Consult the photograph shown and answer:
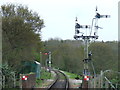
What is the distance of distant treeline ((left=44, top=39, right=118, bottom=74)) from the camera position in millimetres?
32263

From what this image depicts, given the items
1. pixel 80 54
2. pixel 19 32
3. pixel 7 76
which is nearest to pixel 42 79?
pixel 19 32

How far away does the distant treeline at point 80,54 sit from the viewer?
32.3 metres

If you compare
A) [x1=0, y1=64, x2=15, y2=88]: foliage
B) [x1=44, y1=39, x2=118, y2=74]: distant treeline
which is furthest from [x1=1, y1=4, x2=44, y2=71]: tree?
[x1=44, y1=39, x2=118, y2=74]: distant treeline

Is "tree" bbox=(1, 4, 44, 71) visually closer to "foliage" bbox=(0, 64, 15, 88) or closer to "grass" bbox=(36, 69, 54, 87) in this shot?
"grass" bbox=(36, 69, 54, 87)

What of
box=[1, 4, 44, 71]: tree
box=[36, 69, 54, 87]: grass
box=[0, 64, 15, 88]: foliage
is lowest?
box=[36, 69, 54, 87]: grass

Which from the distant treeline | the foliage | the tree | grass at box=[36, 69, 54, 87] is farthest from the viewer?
the distant treeline

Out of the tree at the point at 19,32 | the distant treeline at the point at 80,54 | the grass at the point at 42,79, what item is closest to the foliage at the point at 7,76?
the tree at the point at 19,32

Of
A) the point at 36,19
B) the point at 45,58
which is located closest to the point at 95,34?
the point at 36,19

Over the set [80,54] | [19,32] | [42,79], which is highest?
[19,32]

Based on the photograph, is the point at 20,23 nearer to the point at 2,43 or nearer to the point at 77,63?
the point at 2,43

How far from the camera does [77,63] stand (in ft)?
142

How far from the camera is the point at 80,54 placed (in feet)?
136

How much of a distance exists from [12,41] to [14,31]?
0.81m

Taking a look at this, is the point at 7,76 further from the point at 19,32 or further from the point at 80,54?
the point at 80,54
